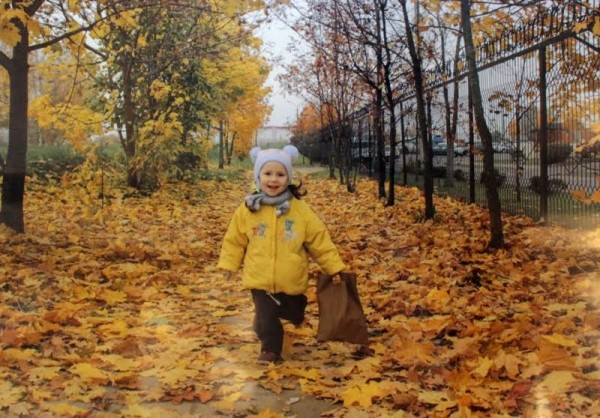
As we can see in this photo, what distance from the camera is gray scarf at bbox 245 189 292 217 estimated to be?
4090 millimetres

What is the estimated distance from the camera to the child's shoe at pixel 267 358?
4066 mm

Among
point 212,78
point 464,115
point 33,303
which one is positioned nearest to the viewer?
point 33,303

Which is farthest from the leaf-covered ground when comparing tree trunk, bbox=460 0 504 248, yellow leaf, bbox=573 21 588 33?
yellow leaf, bbox=573 21 588 33

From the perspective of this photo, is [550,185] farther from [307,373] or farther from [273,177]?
[307,373]

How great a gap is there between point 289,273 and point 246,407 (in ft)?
3.17

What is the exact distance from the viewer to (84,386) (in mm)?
3559

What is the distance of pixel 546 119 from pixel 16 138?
21.8ft

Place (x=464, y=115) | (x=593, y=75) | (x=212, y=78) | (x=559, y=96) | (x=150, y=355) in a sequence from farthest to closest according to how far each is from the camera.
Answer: (x=212, y=78) < (x=464, y=115) < (x=559, y=96) < (x=593, y=75) < (x=150, y=355)

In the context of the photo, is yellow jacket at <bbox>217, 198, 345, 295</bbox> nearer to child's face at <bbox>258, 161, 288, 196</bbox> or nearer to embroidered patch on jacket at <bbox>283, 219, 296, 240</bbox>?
embroidered patch on jacket at <bbox>283, 219, 296, 240</bbox>

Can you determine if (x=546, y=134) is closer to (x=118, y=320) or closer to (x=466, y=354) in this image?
(x=466, y=354)

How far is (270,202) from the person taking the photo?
162 inches

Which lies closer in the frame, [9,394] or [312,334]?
[9,394]

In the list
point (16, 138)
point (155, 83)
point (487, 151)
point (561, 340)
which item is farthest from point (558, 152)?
point (155, 83)

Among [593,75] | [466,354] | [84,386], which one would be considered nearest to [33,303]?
[84,386]
